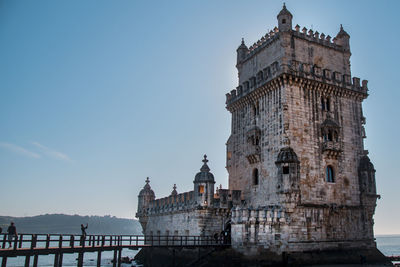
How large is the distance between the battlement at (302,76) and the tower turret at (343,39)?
3539mm

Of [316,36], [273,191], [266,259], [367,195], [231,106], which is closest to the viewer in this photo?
[266,259]

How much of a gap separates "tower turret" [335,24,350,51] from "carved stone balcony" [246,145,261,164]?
45.8 feet

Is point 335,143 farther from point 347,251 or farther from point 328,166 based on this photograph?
point 347,251

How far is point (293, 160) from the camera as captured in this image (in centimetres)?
2869

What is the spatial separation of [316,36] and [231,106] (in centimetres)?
1041

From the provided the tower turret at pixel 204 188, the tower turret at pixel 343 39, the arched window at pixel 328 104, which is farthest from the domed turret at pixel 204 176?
the tower turret at pixel 343 39

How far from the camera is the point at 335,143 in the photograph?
31.7m

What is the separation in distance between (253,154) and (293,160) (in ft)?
15.8

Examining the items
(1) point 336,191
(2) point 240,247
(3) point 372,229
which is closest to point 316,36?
(1) point 336,191

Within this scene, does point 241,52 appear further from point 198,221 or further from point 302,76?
point 198,221

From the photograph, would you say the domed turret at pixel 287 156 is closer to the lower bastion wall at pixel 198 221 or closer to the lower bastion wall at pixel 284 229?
the lower bastion wall at pixel 284 229

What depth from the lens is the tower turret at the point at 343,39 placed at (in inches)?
1445

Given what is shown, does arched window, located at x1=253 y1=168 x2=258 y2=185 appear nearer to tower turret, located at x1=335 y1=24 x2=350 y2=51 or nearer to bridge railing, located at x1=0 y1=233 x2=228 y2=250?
bridge railing, located at x1=0 y1=233 x2=228 y2=250

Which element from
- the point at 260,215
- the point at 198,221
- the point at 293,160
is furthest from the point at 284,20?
the point at 198,221
